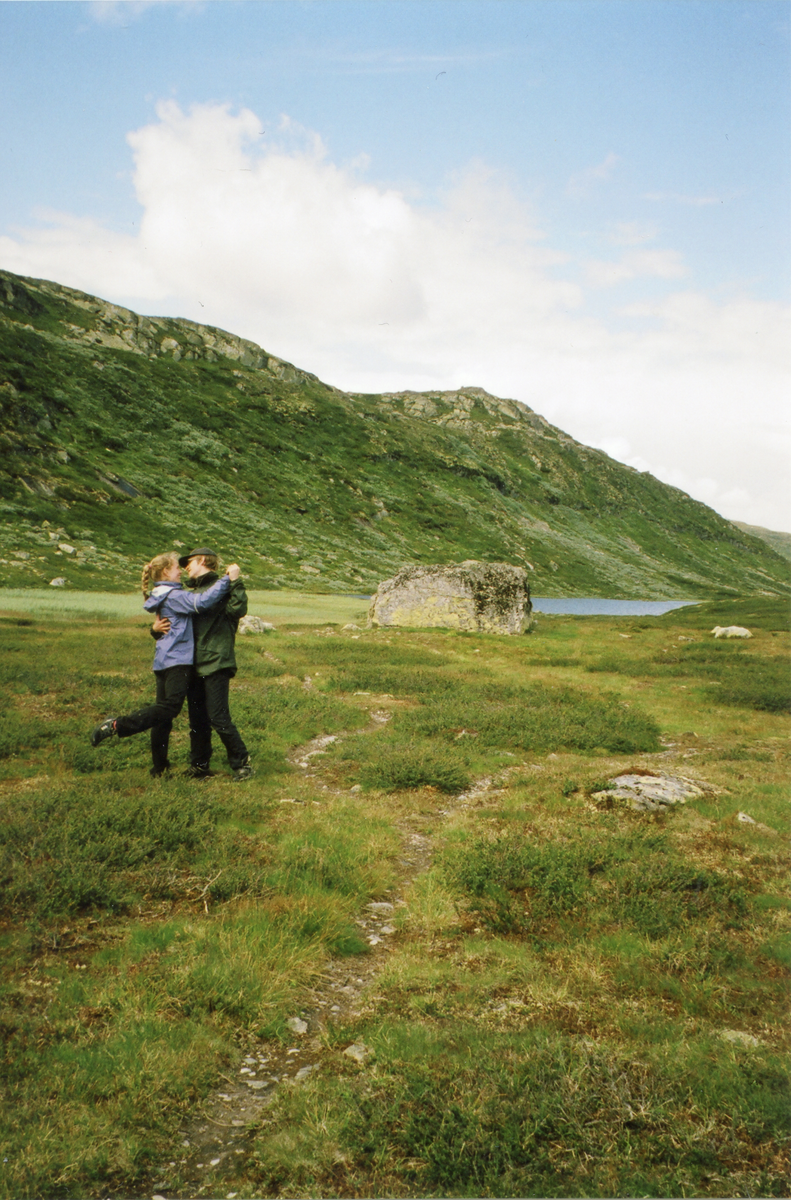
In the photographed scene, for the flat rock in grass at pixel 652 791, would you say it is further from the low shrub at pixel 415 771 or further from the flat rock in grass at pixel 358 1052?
the flat rock in grass at pixel 358 1052

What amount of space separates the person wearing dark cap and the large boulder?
2568 cm

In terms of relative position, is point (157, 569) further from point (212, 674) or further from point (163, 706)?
point (163, 706)

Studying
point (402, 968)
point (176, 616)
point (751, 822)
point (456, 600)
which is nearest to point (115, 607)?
point (456, 600)

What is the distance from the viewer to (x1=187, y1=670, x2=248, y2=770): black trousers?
1012cm

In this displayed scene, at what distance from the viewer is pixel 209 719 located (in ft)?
34.0

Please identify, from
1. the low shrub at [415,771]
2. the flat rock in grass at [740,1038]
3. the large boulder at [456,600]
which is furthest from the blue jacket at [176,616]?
the large boulder at [456,600]

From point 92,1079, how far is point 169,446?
115952mm

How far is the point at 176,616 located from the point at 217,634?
700 mm

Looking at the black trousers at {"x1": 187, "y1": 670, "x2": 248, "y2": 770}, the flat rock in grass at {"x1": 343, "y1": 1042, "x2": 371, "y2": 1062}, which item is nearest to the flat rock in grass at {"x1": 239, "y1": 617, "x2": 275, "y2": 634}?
the black trousers at {"x1": 187, "y1": 670, "x2": 248, "y2": 770}

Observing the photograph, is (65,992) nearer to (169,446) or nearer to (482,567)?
(482,567)

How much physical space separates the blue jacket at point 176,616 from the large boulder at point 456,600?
26.3 metres

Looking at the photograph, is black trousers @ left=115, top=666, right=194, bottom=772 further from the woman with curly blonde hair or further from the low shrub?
the low shrub

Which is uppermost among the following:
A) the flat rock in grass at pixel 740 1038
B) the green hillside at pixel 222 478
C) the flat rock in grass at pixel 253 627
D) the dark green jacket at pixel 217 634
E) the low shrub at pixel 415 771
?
the green hillside at pixel 222 478

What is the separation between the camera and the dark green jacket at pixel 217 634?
10141 millimetres
